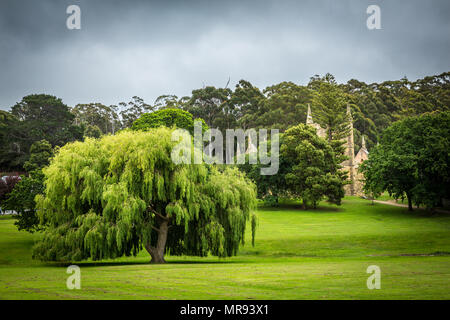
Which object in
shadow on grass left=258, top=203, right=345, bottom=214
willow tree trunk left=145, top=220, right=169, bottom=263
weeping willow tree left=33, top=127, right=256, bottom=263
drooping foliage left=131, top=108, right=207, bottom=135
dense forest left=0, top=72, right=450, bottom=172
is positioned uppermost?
dense forest left=0, top=72, right=450, bottom=172

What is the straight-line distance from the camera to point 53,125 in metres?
78.7

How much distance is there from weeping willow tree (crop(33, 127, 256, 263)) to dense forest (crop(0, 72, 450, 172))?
46685mm

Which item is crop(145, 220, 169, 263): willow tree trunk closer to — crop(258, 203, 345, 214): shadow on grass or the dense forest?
crop(258, 203, 345, 214): shadow on grass

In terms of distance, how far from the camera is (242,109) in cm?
10169

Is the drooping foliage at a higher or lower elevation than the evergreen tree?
higher

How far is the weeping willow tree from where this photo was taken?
20.2 metres

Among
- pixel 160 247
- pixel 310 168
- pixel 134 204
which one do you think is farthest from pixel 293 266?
pixel 310 168

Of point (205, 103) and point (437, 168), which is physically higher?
point (205, 103)

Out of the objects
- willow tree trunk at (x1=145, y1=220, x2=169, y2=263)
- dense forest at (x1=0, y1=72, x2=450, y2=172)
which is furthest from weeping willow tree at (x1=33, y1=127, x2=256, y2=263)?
dense forest at (x1=0, y1=72, x2=450, y2=172)

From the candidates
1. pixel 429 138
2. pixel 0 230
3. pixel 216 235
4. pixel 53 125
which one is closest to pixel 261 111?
pixel 53 125

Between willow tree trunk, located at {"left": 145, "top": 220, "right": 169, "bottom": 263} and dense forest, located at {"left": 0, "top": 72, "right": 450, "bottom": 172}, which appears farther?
dense forest, located at {"left": 0, "top": 72, "right": 450, "bottom": 172}
